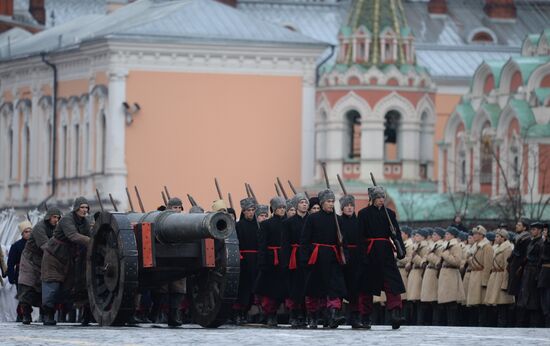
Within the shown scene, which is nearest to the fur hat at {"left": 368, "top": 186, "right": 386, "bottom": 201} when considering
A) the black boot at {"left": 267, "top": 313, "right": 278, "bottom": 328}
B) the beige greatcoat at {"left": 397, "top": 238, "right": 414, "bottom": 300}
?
the black boot at {"left": 267, "top": 313, "right": 278, "bottom": 328}

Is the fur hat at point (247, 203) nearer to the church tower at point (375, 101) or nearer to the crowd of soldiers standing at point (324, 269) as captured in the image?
the crowd of soldiers standing at point (324, 269)

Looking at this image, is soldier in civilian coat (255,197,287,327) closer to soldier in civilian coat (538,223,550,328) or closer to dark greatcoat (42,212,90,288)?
dark greatcoat (42,212,90,288)

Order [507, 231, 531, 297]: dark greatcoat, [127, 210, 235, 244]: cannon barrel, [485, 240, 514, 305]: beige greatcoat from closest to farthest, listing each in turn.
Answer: [127, 210, 235, 244]: cannon barrel < [507, 231, 531, 297]: dark greatcoat < [485, 240, 514, 305]: beige greatcoat

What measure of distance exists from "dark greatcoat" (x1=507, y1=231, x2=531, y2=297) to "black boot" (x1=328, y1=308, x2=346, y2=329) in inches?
207

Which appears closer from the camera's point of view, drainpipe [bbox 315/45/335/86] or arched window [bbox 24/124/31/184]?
drainpipe [bbox 315/45/335/86]

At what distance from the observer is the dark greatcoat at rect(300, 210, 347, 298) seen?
31.5 meters

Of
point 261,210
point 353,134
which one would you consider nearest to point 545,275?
point 261,210

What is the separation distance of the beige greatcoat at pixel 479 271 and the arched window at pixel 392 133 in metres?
31.1

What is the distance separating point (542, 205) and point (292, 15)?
87.6 ft

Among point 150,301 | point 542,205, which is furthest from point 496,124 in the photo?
point 150,301

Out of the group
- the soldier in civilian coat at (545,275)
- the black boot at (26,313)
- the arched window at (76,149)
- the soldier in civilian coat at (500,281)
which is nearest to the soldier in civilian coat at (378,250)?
the soldier in civilian coat at (545,275)

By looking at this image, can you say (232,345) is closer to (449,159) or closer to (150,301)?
(150,301)

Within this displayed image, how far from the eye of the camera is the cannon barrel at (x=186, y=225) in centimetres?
3041

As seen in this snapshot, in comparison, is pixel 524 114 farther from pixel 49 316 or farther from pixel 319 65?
pixel 49 316
